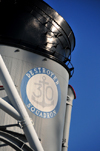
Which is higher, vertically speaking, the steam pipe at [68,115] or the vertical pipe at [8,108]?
the steam pipe at [68,115]

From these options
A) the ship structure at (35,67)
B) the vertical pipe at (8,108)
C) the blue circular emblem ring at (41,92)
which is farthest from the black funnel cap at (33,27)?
the vertical pipe at (8,108)

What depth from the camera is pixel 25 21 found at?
15711 millimetres

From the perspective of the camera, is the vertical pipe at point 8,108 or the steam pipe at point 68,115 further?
the steam pipe at point 68,115

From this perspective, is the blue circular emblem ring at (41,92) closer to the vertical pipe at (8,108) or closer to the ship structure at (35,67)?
the ship structure at (35,67)

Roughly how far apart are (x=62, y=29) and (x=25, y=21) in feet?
8.20

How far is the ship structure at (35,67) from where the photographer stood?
47.7 ft

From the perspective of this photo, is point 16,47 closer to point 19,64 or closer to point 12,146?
point 19,64

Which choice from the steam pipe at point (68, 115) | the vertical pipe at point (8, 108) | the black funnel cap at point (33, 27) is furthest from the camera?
the steam pipe at point (68, 115)

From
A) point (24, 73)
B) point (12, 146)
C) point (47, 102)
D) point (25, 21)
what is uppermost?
point (25, 21)

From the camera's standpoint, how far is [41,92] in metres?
15.2

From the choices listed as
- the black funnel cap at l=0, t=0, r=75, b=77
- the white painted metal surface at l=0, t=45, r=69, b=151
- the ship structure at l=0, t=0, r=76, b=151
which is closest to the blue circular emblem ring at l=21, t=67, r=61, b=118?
the ship structure at l=0, t=0, r=76, b=151

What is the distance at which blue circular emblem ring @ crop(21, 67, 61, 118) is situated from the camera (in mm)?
14812

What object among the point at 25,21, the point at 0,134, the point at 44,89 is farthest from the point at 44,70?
the point at 0,134

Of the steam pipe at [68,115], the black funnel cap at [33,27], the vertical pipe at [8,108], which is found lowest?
the vertical pipe at [8,108]
